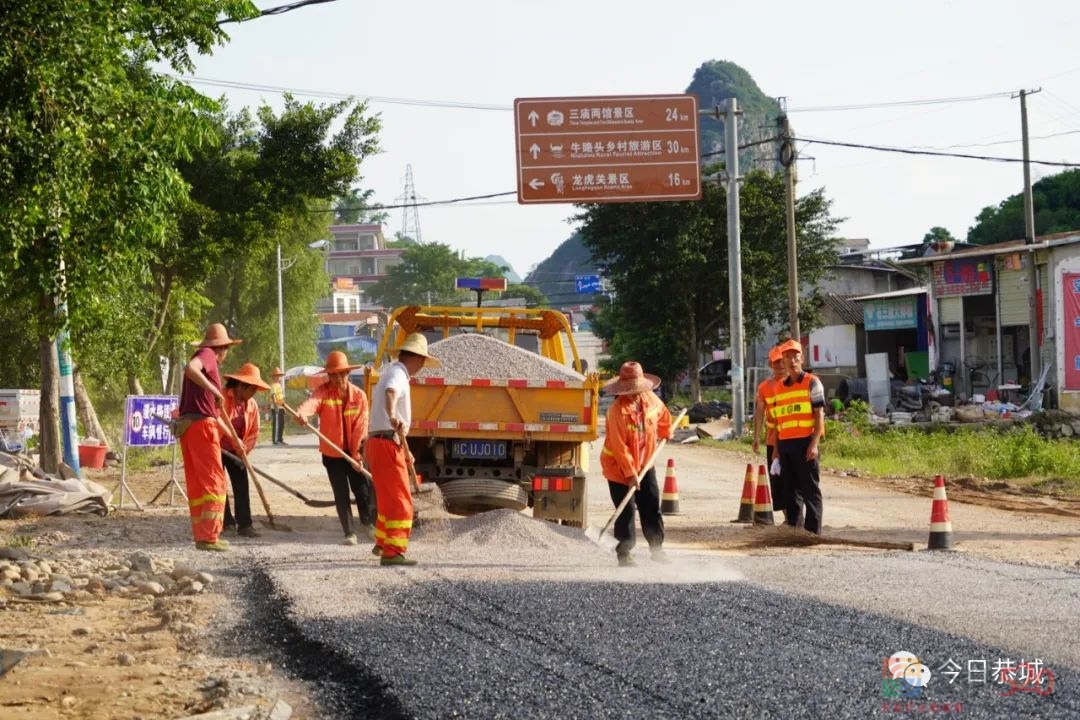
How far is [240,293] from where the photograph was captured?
49.0m

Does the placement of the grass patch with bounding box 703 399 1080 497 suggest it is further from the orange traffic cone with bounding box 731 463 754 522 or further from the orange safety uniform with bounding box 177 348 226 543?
the orange safety uniform with bounding box 177 348 226 543

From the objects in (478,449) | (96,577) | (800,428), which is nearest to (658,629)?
(96,577)

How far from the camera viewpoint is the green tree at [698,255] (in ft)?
143

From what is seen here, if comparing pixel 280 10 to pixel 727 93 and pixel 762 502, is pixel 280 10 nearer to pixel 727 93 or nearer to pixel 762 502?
pixel 762 502

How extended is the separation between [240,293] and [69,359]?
1293 inches

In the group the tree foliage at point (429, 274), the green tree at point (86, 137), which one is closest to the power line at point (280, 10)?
the green tree at point (86, 137)

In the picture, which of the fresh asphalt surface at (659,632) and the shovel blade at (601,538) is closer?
the fresh asphalt surface at (659,632)

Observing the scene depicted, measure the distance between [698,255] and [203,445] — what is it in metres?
33.8

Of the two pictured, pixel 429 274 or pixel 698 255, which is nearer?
pixel 698 255

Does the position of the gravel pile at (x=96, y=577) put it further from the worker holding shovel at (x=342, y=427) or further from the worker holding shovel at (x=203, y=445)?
the worker holding shovel at (x=342, y=427)

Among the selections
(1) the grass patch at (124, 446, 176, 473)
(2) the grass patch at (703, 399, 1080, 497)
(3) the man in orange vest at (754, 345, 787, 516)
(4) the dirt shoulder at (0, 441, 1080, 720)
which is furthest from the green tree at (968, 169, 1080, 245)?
(3) the man in orange vest at (754, 345, 787, 516)

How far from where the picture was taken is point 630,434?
1035 cm

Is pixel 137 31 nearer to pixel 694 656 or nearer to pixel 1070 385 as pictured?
pixel 694 656

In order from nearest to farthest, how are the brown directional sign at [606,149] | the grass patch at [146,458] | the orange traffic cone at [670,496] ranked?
the orange traffic cone at [670,496]
the grass patch at [146,458]
the brown directional sign at [606,149]
